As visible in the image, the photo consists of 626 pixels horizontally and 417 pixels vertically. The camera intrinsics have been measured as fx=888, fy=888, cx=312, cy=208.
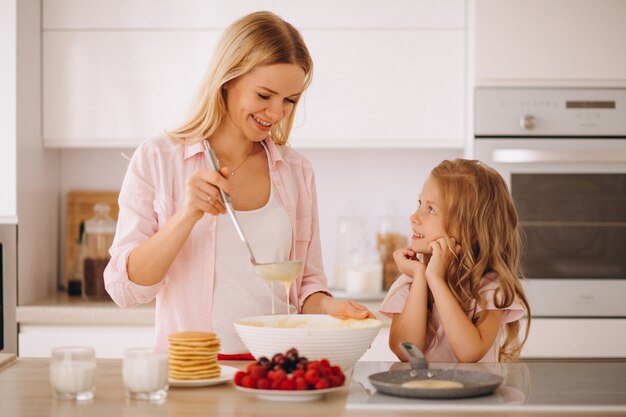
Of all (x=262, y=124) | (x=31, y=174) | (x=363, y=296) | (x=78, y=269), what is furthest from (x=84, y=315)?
(x=262, y=124)

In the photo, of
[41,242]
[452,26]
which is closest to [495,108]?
[452,26]

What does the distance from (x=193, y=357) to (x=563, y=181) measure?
Result: 1.96 metres

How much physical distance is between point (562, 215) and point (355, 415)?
6.55 feet

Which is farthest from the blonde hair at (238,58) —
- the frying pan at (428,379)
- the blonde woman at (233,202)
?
the frying pan at (428,379)

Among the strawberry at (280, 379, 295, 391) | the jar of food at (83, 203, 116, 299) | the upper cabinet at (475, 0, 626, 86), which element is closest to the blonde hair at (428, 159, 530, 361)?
the strawberry at (280, 379, 295, 391)

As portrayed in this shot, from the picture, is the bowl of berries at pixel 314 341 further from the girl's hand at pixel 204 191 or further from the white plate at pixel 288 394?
the girl's hand at pixel 204 191

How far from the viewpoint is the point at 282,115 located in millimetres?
1909

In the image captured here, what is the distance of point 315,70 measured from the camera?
327cm

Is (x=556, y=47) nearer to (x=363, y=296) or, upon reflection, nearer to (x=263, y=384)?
(x=363, y=296)

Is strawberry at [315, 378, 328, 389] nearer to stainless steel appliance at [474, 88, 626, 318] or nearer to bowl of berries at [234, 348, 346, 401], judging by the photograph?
bowl of berries at [234, 348, 346, 401]

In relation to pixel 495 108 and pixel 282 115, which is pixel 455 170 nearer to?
pixel 282 115

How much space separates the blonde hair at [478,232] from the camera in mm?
1994

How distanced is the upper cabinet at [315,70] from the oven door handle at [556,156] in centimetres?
24

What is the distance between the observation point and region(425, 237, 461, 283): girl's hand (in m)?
1.96
